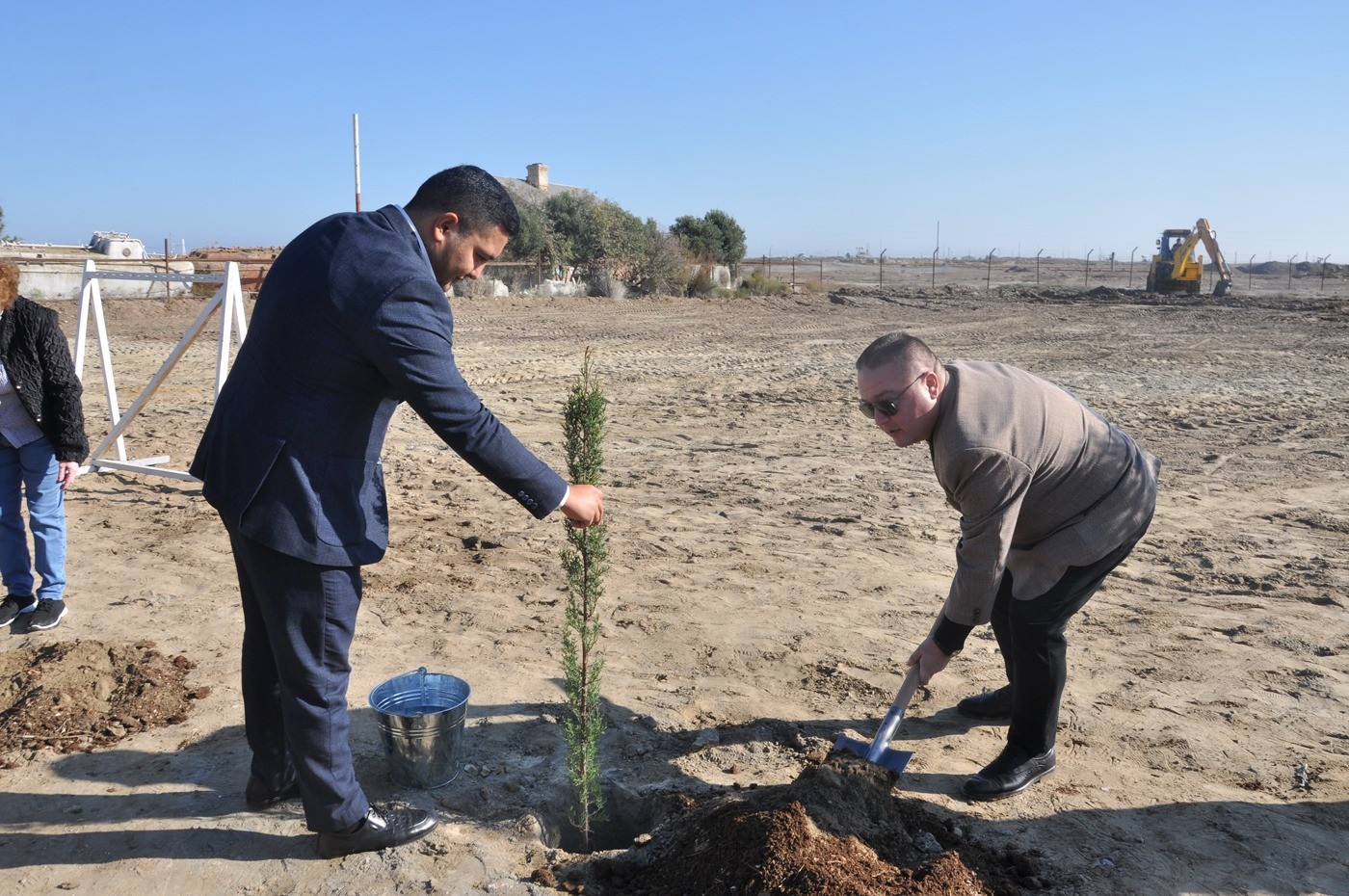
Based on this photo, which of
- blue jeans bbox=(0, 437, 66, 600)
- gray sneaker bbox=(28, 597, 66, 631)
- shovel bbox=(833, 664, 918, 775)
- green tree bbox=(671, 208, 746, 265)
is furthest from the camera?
green tree bbox=(671, 208, 746, 265)

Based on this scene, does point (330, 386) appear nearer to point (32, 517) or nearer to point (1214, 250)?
point (32, 517)

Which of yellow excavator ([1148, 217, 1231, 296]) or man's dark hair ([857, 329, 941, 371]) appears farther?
yellow excavator ([1148, 217, 1231, 296])

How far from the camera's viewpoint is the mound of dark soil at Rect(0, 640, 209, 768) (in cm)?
407

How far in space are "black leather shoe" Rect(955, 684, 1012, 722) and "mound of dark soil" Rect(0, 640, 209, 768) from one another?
347 centimetres

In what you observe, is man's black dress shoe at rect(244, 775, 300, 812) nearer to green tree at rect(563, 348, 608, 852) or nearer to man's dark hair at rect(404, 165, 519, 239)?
green tree at rect(563, 348, 608, 852)

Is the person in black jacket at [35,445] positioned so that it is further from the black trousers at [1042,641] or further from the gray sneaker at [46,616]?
the black trousers at [1042,641]

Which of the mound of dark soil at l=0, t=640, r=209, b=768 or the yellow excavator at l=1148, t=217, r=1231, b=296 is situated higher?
the yellow excavator at l=1148, t=217, r=1231, b=296

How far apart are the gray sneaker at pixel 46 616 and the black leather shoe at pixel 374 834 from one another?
2677mm

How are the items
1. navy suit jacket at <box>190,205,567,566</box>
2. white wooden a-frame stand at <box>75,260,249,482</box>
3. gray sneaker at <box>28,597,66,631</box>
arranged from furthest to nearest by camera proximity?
1. white wooden a-frame stand at <box>75,260,249,482</box>
2. gray sneaker at <box>28,597,66,631</box>
3. navy suit jacket at <box>190,205,567,566</box>

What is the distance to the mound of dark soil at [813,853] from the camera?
9.64 feet

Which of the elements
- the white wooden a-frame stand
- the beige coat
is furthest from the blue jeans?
the beige coat

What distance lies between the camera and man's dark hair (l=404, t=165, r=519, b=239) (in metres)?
3.06

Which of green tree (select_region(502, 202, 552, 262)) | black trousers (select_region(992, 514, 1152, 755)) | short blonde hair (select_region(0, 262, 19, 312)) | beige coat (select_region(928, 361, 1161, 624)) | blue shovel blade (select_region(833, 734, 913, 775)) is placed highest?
green tree (select_region(502, 202, 552, 262))

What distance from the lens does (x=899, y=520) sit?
25.0ft
